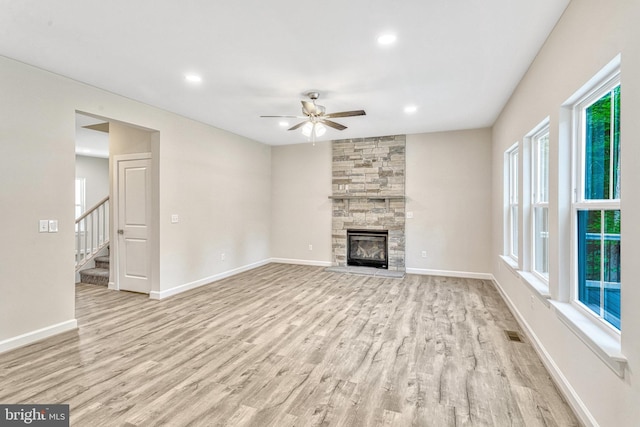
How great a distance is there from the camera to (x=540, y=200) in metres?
3.24

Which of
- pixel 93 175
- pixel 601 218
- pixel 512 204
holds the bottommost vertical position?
pixel 601 218

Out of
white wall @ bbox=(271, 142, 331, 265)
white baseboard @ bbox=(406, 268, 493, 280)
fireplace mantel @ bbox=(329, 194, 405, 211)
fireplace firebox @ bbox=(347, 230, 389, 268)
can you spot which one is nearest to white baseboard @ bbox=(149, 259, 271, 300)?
white wall @ bbox=(271, 142, 331, 265)

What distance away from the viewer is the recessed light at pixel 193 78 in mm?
3344

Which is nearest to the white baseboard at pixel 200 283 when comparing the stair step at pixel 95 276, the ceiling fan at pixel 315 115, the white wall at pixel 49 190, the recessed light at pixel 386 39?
the white wall at pixel 49 190

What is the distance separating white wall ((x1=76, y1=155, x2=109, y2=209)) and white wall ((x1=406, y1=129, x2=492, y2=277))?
28.4 feet

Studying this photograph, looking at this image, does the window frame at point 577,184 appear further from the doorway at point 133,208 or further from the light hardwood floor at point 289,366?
the doorway at point 133,208

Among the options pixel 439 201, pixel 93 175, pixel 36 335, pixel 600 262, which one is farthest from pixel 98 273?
pixel 600 262

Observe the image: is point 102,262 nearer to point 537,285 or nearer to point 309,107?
point 309,107

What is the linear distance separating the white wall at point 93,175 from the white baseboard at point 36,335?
6.69m

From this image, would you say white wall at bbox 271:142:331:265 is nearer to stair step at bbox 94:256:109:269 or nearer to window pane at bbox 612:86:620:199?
stair step at bbox 94:256:109:269

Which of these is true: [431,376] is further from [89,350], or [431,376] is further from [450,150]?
[450,150]

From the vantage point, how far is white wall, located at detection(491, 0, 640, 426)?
4.74 feet

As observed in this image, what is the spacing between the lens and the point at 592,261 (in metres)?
2.08

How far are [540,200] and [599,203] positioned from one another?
4.68ft
